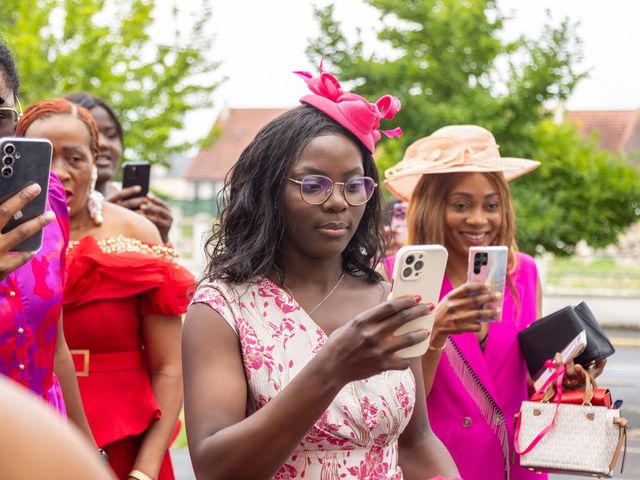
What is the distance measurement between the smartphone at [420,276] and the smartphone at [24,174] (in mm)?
850

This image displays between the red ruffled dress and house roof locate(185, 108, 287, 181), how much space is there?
4950 centimetres

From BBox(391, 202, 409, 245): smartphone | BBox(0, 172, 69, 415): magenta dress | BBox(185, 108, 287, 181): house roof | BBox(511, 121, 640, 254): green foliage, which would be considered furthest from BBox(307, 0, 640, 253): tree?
BBox(185, 108, 287, 181): house roof

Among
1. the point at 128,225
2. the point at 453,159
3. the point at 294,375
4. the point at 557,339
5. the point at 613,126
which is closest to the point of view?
the point at 294,375

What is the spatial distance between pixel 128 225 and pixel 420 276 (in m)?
1.73

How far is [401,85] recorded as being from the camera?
17.3 metres

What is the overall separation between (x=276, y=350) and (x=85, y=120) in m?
1.80

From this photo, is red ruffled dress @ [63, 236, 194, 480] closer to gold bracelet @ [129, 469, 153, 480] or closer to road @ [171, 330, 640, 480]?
gold bracelet @ [129, 469, 153, 480]

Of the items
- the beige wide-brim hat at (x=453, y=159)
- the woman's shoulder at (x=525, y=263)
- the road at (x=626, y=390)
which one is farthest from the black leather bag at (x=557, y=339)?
the road at (x=626, y=390)

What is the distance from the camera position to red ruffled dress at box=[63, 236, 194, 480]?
3.44 m

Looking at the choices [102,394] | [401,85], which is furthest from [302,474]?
[401,85]

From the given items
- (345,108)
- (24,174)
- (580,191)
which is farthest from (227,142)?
(24,174)

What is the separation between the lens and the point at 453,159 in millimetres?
4117

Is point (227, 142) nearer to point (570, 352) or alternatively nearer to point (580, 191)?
point (580, 191)

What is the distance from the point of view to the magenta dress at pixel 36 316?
7.93 ft
